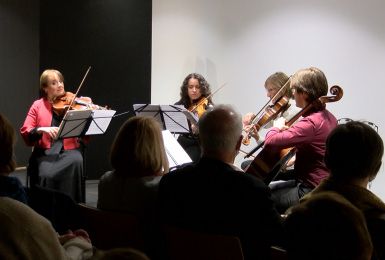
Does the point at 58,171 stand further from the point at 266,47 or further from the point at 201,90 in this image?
the point at 266,47

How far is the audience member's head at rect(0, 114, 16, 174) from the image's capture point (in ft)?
7.43

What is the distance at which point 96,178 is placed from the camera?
6586 mm

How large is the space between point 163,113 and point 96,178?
235 cm

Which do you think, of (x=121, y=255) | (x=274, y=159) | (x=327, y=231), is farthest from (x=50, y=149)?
(x=121, y=255)

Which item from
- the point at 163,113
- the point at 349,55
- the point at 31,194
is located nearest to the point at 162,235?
the point at 31,194

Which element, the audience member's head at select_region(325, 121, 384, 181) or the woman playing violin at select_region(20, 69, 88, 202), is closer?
the audience member's head at select_region(325, 121, 384, 181)

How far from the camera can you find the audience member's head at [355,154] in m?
1.81

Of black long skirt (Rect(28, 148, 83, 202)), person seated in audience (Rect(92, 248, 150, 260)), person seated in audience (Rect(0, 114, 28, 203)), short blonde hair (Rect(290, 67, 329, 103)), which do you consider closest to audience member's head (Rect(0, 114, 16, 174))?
person seated in audience (Rect(0, 114, 28, 203))

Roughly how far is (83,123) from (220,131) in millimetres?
2417

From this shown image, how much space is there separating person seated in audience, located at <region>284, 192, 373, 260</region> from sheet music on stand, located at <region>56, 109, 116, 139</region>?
2994 millimetres

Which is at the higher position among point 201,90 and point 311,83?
point 311,83

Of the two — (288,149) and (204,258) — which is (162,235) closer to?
(204,258)

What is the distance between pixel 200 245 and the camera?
1744 mm

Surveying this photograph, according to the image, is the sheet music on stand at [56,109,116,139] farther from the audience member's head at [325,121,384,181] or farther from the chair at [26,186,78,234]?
the audience member's head at [325,121,384,181]
